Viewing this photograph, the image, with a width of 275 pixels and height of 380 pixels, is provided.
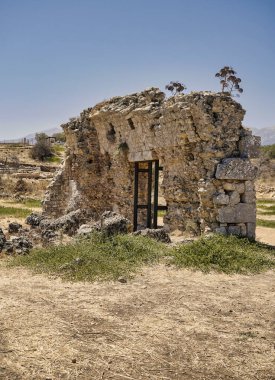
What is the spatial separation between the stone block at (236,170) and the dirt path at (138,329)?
11.4 feet

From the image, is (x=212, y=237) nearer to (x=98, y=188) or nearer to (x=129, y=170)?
(x=129, y=170)

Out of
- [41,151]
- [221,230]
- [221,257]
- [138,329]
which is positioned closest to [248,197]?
[221,230]

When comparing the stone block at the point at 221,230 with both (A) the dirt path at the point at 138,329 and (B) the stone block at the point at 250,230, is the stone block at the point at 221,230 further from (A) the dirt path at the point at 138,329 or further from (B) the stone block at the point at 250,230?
(A) the dirt path at the point at 138,329

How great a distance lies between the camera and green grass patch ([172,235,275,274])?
27.5 feet

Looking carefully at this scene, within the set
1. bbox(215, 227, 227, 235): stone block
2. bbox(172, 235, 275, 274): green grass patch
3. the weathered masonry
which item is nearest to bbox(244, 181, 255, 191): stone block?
the weathered masonry

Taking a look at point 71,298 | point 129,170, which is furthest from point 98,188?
point 71,298

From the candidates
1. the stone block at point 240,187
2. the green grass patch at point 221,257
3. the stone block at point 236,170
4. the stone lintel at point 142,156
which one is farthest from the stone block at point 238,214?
the stone lintel at point 142,156

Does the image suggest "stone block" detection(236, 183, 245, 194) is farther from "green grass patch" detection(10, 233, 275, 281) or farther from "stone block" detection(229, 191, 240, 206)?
"green grass patch" detection(10, 233, 275, 281)

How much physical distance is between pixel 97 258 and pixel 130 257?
0.82 m

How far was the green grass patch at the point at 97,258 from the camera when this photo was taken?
7.65 m

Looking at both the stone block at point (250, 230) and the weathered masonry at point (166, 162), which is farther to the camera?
the stone block at point (250, 230)

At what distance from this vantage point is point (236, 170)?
10.5 meters

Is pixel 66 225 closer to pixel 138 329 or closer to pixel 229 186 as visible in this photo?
pixel 229 186

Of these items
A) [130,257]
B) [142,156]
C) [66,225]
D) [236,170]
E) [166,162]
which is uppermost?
[142,156]
